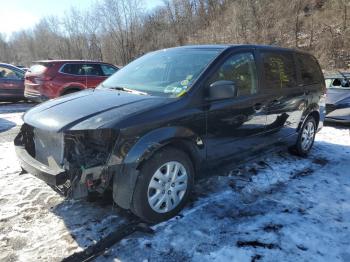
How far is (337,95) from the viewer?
8.52 metres

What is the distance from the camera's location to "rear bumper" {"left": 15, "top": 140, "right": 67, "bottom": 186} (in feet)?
9.77

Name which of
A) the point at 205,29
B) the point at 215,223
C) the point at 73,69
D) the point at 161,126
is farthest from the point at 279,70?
the point at 205,29

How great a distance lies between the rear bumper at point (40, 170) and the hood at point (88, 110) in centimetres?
35

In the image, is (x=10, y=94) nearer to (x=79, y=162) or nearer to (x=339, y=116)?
(x=339, y=116)

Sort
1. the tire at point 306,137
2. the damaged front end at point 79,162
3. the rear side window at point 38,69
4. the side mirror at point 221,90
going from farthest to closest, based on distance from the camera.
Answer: the rear side window at point 38,69 < the tire at point 306,137 < the side mirror at point 221,90 < the damaged front end at point 79,162

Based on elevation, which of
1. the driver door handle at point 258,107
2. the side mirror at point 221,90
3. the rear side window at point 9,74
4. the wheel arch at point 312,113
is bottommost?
the wheel arch at point 312,113

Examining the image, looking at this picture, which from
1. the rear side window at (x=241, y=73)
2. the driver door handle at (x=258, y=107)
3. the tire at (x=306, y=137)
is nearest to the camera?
the rear side window at (x=241, y=73)

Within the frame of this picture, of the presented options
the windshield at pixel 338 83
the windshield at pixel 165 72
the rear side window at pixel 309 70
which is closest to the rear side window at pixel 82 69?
the windshield at pixel 165 72

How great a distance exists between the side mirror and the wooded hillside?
55.9 ft

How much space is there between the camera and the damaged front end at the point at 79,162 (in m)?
2.97

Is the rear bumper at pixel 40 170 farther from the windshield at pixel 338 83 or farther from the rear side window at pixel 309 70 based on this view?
Answer: the windshield at pixel 338 83

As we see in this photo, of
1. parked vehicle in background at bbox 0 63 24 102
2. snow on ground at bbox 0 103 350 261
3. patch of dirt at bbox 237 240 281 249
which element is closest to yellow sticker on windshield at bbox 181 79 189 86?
snow on ground at bbox 0 103 350 261

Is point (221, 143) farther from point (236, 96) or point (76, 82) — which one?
point (76, 82)

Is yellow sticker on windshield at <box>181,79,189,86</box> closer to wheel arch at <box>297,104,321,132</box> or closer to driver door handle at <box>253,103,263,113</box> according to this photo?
driver door handle at <box>253,103,263,113</box>
